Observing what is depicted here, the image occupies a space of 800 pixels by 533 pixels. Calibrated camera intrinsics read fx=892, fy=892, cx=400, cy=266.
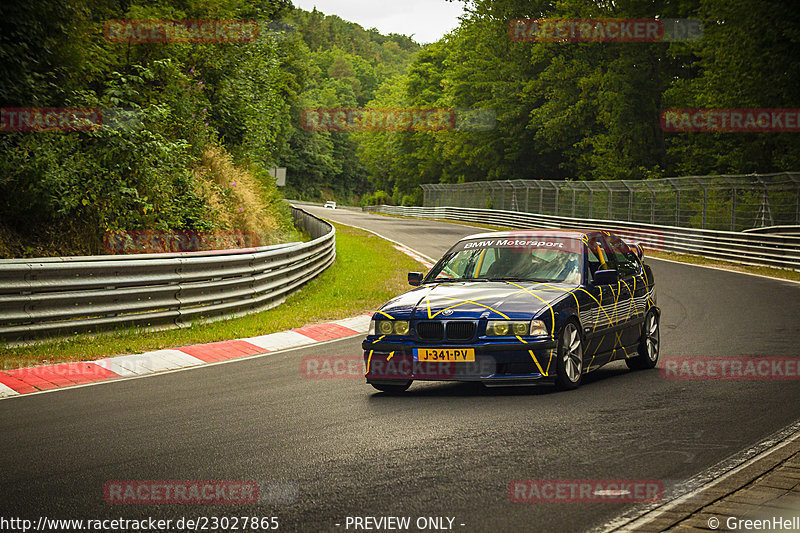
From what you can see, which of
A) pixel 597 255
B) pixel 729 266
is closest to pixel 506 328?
pixel 597 255

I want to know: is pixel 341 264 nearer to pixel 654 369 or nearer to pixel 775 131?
pixel 654 369

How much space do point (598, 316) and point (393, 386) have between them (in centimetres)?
224

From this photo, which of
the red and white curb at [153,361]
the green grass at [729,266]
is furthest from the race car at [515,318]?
the green grass at [729,266]

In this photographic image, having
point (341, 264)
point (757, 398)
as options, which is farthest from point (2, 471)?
point (341, 264)

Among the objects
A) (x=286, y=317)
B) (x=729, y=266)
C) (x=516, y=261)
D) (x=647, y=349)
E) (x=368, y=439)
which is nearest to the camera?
(x=368, y=439)

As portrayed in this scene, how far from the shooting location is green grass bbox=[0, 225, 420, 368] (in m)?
10.8

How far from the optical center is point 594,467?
18.8 ft

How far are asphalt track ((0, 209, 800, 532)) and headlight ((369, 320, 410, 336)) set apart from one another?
2.03 ft

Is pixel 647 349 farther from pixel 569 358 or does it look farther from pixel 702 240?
pixel 702 240

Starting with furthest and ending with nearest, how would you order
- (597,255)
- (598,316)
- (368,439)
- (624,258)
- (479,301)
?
(624,258) → (597,255) → (598,316) → (479,301) → (368,439)

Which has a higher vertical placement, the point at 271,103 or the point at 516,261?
the point at 271,103

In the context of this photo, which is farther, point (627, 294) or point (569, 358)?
point (627, 294)

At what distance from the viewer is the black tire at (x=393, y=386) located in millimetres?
8539

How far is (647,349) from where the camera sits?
1020 centimetres
